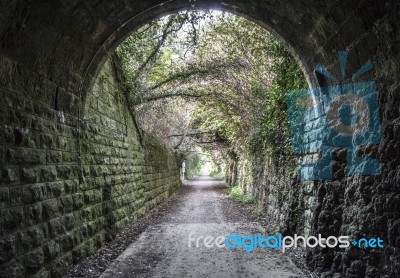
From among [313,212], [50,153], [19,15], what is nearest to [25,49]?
[19,15]

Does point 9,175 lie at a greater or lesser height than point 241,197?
greater

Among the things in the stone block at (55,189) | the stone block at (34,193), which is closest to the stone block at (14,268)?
the stone block at (34,193)

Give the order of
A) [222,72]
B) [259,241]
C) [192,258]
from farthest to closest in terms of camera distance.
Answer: [222,72] < [259,241] < [192,258]

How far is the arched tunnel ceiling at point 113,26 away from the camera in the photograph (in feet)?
10.9

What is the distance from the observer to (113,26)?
4.98 meters

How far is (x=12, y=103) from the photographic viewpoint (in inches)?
136

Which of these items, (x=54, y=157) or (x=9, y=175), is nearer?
(x=9, y=175)

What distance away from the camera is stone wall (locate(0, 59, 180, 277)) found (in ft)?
11.0

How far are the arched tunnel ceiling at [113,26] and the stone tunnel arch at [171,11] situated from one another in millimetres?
13

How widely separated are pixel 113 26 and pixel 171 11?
880 millimetres

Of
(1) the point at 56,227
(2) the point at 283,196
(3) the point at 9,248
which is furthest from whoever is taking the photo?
(2) the point at 283,196

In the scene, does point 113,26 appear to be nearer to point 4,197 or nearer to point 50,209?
point 50,209

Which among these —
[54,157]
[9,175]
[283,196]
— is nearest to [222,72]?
[283,196]

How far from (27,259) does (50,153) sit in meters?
1.29
